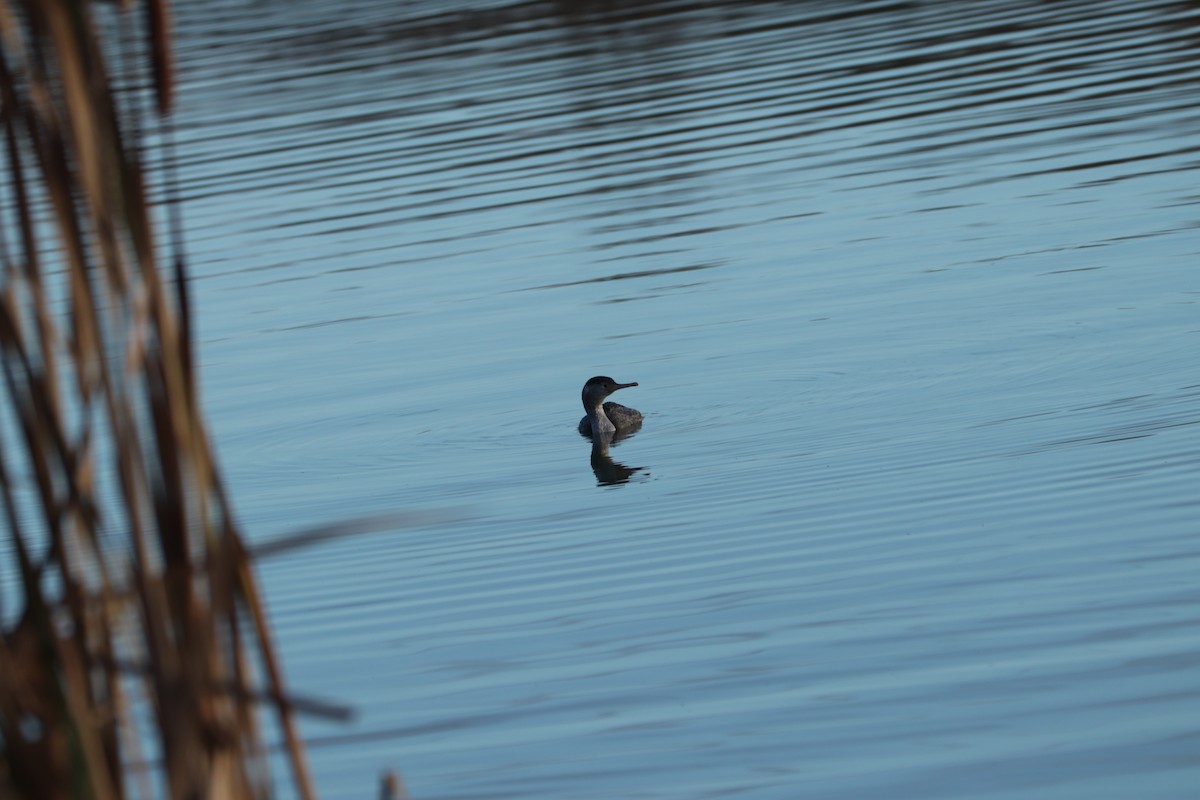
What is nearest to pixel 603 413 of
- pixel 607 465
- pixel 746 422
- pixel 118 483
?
pixel 607 465

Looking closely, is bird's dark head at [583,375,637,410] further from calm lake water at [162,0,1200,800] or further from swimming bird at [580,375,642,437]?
calm lake water at [162,0,1200,800]

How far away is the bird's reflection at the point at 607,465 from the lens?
30.9 feet

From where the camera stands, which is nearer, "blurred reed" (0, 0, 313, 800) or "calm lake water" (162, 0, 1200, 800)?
"blurred reed" (0, 0, 313, 800)

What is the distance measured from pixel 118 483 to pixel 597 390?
821cm

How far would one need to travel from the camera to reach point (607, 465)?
972 cm

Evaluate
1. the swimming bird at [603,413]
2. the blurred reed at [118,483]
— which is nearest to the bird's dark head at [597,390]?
the swimming bird at [603,413]

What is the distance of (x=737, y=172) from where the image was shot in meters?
18.1

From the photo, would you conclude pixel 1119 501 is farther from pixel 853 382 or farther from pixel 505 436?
pixel 505 436

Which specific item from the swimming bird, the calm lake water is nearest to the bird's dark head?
the swimming bird

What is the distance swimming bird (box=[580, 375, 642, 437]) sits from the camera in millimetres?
10305

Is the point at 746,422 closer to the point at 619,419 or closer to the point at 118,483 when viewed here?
the point at 619,419

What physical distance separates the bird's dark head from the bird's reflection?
206mm

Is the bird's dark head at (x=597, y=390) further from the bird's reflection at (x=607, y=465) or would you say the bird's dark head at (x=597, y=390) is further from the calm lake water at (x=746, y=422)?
the calm lake water at (x=746, y=422)

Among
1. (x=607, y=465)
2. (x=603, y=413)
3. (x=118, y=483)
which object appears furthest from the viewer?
(x=603, y=413)
